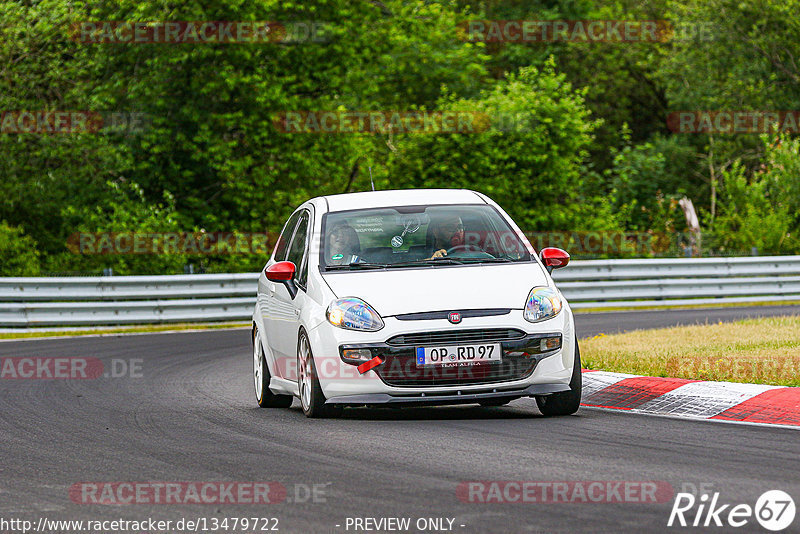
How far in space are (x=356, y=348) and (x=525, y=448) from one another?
1.81 m

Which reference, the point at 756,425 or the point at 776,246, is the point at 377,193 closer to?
the point at 756,425

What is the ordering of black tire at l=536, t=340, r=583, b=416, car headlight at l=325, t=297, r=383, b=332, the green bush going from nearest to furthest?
car headlight at l=325, t=297, r=383, b=332 < black tire at l=536, t=340, r=583, b=416 < the green bush

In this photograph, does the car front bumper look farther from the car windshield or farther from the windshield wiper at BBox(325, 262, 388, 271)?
the car windshield

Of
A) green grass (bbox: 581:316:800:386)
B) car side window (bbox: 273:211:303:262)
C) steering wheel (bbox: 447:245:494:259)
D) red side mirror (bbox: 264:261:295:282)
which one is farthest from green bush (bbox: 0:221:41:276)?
steering wheel (bbox: 447:245:494:259)

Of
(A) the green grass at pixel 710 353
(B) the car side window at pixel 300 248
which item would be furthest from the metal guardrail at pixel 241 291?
(B) the car side window at pixel 300 248

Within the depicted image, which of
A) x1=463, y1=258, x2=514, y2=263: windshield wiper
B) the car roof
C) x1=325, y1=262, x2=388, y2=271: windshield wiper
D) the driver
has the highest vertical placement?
the car roof

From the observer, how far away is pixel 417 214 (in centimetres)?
1068

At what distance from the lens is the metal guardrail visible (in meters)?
23.3

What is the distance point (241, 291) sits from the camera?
24906 millimetres

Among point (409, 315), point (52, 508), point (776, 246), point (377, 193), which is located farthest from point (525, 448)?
point (776, 246)

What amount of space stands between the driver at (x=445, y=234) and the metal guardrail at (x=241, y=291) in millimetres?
14111

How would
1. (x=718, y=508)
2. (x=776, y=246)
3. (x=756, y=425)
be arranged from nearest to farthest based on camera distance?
(x=718, y=508) → (x=756, y=425) → (x=776, y=246)

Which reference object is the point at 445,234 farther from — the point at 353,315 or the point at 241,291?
the point at 241,291

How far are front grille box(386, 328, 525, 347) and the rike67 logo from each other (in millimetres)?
3248
